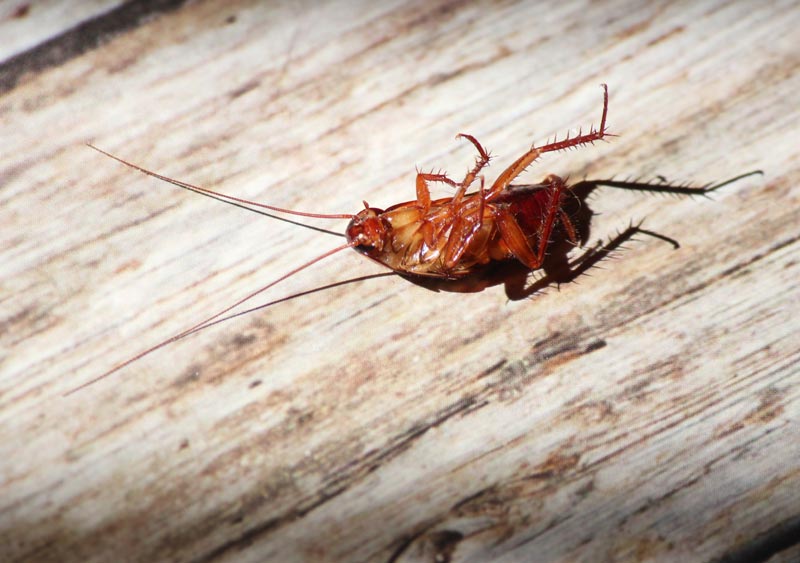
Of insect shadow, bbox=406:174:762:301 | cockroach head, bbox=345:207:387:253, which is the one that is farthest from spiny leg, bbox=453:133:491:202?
cockroach head, bbox=345:207:387:253

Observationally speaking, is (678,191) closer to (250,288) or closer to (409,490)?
(409,490)

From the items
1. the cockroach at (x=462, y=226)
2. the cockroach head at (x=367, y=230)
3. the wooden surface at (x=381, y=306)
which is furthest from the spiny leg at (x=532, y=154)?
the cockroach head at (x=367, y=230)

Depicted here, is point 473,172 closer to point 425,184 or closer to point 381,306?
point 425,184

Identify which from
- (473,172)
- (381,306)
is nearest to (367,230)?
(381,306)

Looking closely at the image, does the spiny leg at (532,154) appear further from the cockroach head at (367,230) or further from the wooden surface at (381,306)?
the cockroach head at (367,230)

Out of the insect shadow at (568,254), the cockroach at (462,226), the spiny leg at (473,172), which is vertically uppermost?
the spiny leg at (473,172)
